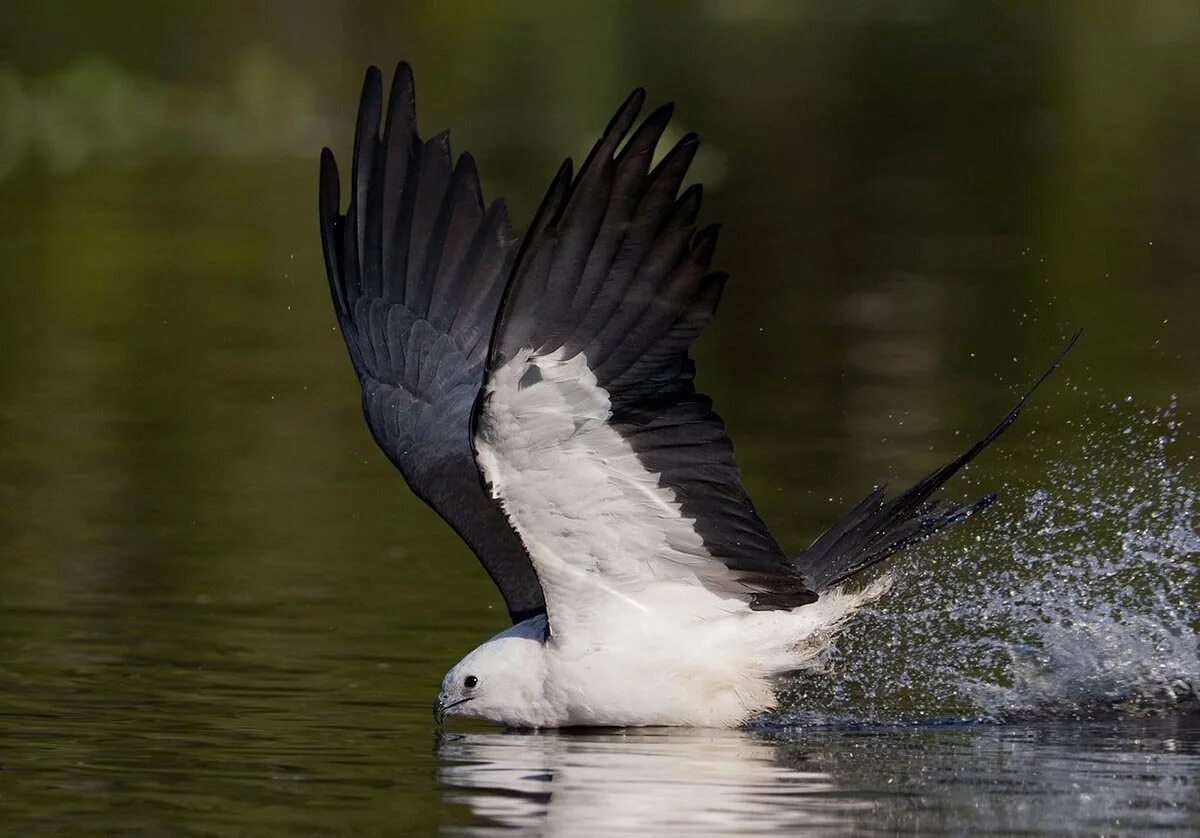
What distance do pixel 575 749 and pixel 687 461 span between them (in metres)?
0.83

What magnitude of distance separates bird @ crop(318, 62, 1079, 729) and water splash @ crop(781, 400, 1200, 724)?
327 millimetres

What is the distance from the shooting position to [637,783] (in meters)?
6.50

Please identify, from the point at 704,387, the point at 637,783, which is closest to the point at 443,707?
the point at 637,783

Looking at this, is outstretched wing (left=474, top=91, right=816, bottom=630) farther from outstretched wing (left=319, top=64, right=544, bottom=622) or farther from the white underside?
outstretched wing (left=319, top=64, right=544, bottom=622)

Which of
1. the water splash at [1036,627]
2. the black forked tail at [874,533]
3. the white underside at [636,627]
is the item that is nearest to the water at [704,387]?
the water splash at [1036,627]

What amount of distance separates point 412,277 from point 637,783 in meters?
2.45

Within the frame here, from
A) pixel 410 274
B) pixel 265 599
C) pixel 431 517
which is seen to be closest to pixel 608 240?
pixel 410 274

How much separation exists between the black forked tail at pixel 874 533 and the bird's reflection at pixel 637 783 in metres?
→ 0.54

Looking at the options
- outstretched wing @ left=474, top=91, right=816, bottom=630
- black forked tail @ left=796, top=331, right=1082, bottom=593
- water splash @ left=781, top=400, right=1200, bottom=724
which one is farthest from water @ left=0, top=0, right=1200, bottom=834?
outstretched wing @ left=474, top=91, right=816, bottom=630

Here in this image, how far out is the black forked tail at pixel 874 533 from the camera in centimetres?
749

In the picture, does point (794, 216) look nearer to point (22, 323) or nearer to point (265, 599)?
point (22, 323)

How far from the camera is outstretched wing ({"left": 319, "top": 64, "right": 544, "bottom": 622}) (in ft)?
26.8

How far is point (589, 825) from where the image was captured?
19.7ft

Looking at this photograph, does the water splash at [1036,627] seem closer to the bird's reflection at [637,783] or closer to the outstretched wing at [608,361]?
the bird's reflection at [637,783]
